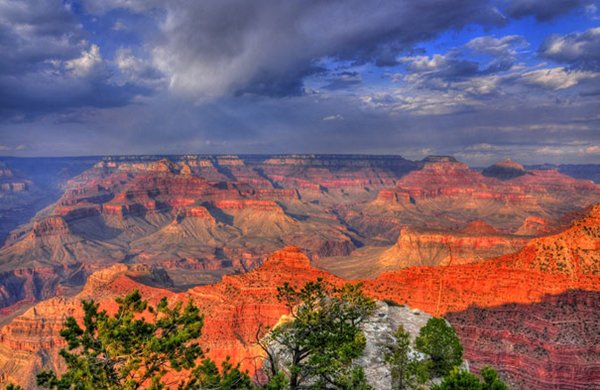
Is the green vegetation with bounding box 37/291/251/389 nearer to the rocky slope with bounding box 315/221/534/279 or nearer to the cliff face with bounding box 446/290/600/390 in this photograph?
the cliff face with bounding box 446/290/600/390

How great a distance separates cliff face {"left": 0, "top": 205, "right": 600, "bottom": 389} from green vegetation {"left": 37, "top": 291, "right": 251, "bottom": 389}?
4469 centimetres

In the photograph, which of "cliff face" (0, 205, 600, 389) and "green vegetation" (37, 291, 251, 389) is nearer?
"green vegetation" (37, 291, 251, 389)

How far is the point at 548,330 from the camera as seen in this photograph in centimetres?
6209

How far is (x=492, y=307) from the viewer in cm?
7031

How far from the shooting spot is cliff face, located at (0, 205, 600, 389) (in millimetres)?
60250

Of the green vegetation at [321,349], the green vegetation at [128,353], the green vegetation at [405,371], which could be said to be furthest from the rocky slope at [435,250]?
the green vegetation at [128,353]

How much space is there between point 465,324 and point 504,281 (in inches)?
457

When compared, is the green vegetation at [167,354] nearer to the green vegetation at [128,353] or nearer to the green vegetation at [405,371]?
the green vegetation at [128,353]

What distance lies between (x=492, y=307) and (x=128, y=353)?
6814 cm

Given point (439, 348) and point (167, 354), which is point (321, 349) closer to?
point (167, 354)

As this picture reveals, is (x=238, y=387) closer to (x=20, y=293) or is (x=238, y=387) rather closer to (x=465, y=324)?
(x=465, y=324)

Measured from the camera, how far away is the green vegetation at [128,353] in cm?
1845

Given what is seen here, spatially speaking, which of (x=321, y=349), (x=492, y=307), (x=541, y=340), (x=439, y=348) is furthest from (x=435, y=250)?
(x=321, y=349)

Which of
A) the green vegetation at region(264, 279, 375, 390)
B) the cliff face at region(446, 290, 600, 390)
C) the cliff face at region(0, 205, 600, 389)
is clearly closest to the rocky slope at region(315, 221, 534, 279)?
the cliff face at region(0, 205, 600, 389)
